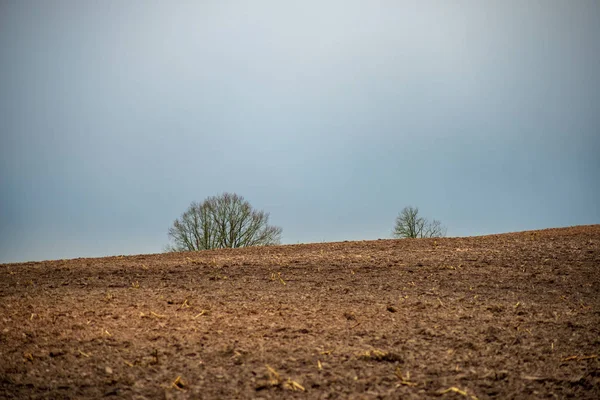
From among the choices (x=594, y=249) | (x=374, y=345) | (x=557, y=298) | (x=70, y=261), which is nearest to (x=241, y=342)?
(x=374, y=345)

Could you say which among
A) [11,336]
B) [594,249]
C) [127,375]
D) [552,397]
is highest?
[594,249]

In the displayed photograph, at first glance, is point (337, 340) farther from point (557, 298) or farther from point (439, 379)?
point (557, 298)

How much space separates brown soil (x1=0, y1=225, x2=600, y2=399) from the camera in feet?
14.0

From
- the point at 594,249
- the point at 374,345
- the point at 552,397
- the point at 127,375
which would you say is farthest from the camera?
the point at 594,249

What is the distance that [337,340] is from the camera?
522 centimetres

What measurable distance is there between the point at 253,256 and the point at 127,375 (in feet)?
22.8

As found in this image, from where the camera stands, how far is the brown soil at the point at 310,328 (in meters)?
4.28

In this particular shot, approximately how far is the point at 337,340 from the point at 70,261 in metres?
9.70

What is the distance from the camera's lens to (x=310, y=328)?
18.5 ft

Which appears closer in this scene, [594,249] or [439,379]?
[439,379]

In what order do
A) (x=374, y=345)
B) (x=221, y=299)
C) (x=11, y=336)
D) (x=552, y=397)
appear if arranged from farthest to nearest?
(x=221, y=299), (x=11, y=336), (x=374, y=345), (x=552, y=397)

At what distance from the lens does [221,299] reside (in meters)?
7.24

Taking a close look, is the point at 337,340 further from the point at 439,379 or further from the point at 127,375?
the point at 127,375

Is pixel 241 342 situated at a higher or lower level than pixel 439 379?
higher
